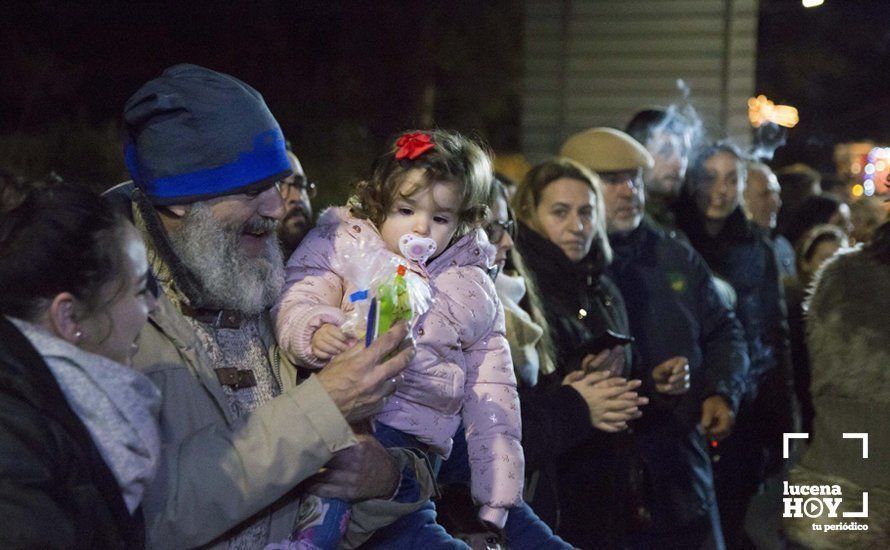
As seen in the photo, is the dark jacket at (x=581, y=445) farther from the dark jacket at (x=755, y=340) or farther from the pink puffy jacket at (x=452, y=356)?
the dark jacket at (x=755, y=340)

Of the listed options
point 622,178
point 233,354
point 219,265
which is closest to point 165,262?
point 219,265

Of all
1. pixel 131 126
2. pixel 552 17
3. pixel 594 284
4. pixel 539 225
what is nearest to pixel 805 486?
pixel 594 284

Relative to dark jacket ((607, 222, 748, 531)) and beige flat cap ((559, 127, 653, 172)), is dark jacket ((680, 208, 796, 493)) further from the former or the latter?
beige flat cap ((559, 127, 653, 172))

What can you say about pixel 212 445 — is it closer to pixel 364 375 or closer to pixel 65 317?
pixel 364 375

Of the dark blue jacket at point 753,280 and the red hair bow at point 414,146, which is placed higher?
the red hair bow at point 414,146

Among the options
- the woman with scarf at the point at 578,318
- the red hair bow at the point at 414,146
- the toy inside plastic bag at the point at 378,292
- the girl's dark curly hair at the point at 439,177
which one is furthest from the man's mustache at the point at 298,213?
the toy inside plastic bag at the point at 378,292

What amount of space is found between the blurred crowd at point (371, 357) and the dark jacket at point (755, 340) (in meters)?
0.61

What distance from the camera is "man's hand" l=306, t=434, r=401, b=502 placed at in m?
2.96

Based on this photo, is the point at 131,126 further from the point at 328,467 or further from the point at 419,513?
the point at 419,513

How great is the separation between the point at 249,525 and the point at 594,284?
8.83ft

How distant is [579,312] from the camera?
16.9 ft

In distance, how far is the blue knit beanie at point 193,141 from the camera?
303cm

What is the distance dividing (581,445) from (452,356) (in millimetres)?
1861

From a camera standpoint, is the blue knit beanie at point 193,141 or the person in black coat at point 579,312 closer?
the blue knit beanie at point 193,141
